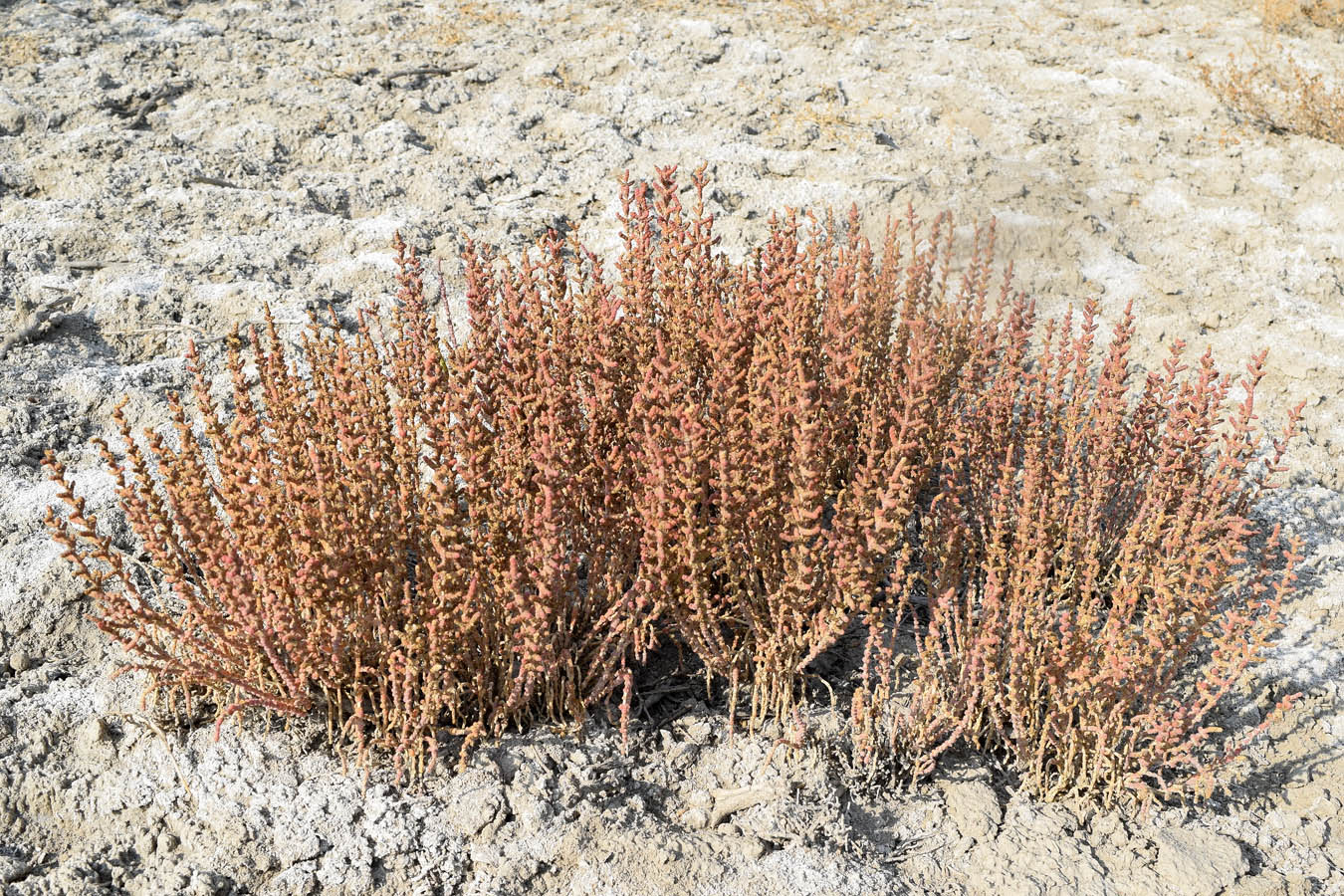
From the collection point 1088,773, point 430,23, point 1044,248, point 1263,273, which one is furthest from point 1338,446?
point 430,23

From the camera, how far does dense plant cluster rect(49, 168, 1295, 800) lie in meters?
1.99

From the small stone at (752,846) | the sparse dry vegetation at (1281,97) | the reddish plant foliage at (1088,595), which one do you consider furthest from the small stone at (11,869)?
the sparse dry vegetation at (1281,97)

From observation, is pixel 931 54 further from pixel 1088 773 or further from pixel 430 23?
pixel 1088 773

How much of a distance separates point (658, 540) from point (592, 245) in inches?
99.1

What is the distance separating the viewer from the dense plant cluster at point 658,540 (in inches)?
78.3

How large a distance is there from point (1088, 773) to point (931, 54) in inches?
180

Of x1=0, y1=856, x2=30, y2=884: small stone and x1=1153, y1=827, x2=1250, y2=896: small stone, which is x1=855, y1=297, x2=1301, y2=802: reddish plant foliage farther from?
x1=0, y1=856, x2=30, y2=884: small stone

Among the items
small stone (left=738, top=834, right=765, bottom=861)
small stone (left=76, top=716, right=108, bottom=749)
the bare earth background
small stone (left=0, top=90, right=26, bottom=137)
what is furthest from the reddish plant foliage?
small stone (left=0, top=90, right=26, bottom=137)

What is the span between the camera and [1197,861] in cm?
212

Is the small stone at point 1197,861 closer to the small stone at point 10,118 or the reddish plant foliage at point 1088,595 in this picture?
the reddish plant foliage at point 1088,595

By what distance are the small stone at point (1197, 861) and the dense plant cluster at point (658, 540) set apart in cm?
12

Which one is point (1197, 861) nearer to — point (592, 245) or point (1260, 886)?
point (1260, 886)

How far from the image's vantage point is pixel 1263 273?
422 centimetres

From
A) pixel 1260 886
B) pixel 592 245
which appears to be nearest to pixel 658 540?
pixel 1260 886
